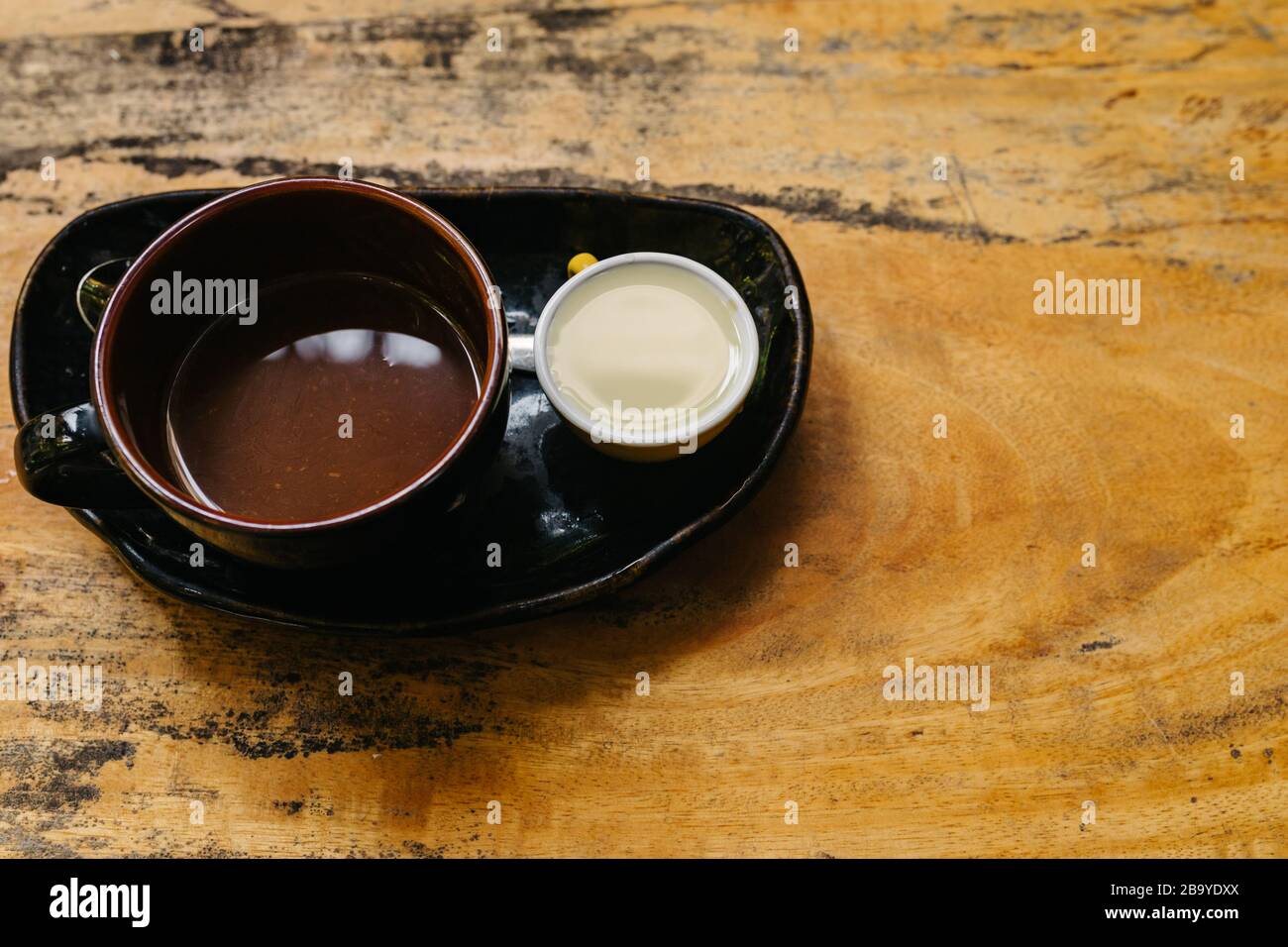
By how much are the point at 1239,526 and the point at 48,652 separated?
1.13m

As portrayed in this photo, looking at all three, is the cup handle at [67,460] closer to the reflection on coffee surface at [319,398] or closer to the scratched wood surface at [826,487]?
the reflection on coffee surface at [319,398]

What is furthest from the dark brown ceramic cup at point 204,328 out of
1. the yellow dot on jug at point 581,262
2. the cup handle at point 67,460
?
the yellow dot on jug at point 581,262

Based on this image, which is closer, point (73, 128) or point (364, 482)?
point (364, 482)

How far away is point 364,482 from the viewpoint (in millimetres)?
842

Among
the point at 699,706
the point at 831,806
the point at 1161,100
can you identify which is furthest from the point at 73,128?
the point at 1161,100

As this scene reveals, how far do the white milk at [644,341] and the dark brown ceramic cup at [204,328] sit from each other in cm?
10

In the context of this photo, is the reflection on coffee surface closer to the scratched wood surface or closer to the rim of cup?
the rim of cup

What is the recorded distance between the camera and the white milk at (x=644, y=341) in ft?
3.01

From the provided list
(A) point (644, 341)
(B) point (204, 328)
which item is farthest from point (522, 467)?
(B) point (204, 328)

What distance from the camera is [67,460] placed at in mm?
774

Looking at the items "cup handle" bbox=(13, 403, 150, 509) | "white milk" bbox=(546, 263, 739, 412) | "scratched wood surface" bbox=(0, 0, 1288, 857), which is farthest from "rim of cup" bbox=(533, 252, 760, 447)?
"cup handle" bbox=(13, 403, 150, 509)

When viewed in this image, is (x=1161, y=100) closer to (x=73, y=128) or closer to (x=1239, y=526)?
(x=1239, y=526)

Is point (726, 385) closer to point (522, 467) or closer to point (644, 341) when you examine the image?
point (644, 341)

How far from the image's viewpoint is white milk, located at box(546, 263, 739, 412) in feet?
3.01
